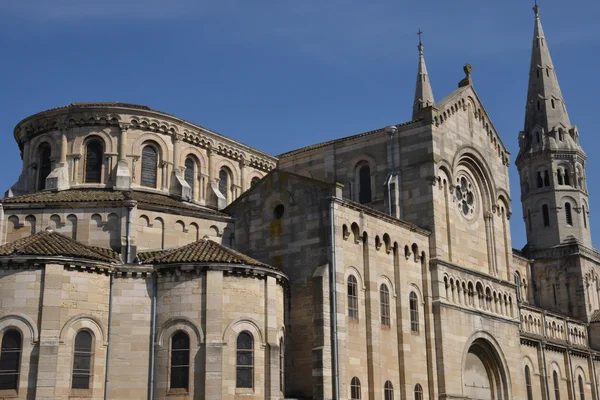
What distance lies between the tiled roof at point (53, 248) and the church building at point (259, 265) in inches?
4.8

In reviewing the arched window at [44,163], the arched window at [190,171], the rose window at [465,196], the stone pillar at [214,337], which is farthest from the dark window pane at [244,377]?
the rose window at [465,196]

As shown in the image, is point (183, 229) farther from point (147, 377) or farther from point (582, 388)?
point (582, 388)

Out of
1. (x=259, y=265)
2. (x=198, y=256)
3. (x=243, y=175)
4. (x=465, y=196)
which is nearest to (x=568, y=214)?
(x=465, y=196)

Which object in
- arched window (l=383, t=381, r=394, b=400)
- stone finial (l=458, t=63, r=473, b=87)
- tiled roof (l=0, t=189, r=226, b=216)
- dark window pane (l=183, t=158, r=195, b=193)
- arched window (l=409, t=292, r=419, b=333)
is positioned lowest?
arched window (l=383, t=381, r=394, b=400)

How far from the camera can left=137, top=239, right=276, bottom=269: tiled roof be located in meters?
34.8

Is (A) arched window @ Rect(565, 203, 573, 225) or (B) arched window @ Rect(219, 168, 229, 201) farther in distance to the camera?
(A) arched window @ Rect(565, 203, 573, 225)

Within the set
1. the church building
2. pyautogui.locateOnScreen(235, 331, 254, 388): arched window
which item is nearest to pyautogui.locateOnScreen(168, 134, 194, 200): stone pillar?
the church building

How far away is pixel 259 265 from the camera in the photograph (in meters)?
35.5

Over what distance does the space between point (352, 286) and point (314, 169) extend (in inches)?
466

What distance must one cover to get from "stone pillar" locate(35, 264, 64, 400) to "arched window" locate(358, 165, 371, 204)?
62.5 feet

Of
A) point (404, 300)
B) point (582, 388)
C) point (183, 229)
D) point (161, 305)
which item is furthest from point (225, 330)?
point (582, 388)

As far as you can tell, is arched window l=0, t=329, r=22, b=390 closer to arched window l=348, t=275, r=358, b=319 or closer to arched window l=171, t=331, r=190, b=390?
arched window l=171, t=331, r=190, b=390

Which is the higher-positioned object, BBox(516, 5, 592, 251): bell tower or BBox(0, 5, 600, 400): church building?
BBox(516, 5, 592, 251): bell tower

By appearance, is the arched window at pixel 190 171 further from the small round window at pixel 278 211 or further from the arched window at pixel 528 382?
the arched window at pixel 528 382
